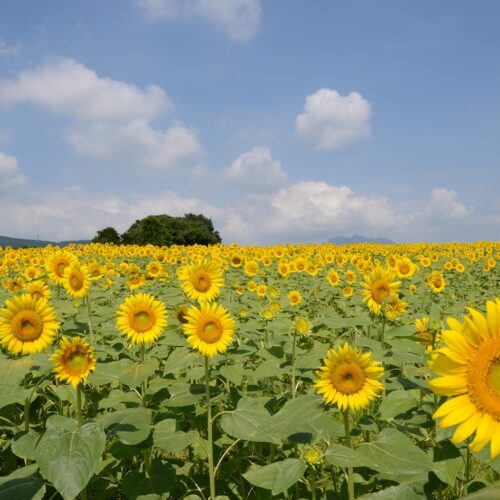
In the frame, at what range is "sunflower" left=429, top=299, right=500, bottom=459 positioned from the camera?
1.25 m

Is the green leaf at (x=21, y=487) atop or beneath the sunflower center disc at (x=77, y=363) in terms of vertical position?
beneath

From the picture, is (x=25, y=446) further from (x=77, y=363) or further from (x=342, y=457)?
(x=342, y=457)

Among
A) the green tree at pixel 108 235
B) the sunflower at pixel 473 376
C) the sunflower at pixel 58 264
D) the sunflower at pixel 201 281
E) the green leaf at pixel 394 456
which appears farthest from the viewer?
the green tree at pixel 108 235

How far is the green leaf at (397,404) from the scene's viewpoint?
242 centimetres

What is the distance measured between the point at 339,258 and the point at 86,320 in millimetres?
9793

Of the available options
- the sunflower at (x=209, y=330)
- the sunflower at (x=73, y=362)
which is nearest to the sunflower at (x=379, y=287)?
the sunflower at (x=209, y=330)

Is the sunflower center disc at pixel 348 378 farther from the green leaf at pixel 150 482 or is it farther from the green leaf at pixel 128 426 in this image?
the green leaf at pixel 150 482

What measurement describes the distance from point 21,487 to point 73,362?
0.64 meters

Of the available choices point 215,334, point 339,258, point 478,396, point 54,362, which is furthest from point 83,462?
point 339,258

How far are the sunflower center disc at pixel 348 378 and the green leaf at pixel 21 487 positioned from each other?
4.94 feet

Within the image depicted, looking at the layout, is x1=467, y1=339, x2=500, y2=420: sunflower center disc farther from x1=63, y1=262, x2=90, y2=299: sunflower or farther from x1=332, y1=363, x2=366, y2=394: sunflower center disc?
x1=63, y1=262, x2=90, y2=299: sunflower

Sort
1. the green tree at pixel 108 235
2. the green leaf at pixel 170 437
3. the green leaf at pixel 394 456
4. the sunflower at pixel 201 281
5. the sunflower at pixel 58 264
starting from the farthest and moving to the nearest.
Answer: the green tree at pixel 108 235, the sunflower at pixel 58 264, the sunflower at pixel 201 281, the green leaf at pixel 170 437, the green leaf at pixel 394 456

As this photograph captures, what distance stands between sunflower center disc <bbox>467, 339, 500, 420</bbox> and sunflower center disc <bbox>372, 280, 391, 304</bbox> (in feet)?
8.64

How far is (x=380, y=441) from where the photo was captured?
6.57 ft
